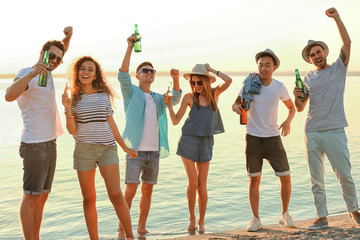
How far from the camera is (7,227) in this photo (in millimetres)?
7305

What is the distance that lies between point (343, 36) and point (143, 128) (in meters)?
2.69

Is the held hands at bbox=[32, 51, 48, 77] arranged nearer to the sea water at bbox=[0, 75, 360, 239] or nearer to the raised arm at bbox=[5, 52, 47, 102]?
the raised arm at bbox=[5, 52, 47, 102]

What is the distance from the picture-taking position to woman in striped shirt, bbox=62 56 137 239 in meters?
4.66

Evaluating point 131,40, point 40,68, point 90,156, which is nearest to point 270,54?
point 131,40

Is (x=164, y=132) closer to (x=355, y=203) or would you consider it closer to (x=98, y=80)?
(x=98, y=80)

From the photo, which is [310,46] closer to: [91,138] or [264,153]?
[264,153]

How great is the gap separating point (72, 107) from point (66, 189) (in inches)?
221

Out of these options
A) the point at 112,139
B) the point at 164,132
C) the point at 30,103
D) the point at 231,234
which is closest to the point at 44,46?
the point at 30,103

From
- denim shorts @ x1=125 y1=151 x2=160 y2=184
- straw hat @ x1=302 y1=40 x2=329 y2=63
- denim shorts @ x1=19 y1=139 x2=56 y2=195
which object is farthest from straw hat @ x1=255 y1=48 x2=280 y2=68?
denim shorts @ x1=19 y1=139 x2=56 y2=195

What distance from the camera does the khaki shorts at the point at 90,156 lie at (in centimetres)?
465

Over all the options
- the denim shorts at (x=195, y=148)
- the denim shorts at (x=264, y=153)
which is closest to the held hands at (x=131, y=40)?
the denim shorts at (x=195, y=148)

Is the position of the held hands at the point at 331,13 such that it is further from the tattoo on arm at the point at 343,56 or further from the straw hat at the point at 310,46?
the tattoo on arm at the point at 343,56

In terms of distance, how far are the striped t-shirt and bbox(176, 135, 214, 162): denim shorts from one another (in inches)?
50.7

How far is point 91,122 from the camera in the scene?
4.69 m
